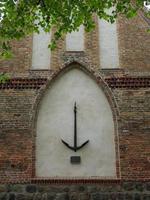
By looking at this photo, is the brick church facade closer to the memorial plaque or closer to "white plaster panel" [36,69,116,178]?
"white plaster panel" [36,69,116,178]

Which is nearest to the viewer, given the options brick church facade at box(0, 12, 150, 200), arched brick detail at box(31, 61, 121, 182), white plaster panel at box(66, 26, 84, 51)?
brick church facade at box(0, 12, 150, 200)

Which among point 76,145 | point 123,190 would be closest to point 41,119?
point 76,145

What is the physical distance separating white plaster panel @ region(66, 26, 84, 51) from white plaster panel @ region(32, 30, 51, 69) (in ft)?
1.66

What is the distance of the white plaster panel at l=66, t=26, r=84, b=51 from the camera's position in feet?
37.2

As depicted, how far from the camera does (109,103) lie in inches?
419

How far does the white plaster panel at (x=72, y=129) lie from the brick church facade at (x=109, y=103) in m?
0.11

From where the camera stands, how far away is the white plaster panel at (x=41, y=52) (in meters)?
11.1

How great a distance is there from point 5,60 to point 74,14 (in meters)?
2.63

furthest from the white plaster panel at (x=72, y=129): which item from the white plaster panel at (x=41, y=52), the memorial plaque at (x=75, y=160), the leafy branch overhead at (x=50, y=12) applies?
the leafy branch overhead at (x=50, y=12)

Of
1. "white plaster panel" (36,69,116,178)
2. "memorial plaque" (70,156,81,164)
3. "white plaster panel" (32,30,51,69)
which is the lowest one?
"memorial plaque" (70,156,81,164)

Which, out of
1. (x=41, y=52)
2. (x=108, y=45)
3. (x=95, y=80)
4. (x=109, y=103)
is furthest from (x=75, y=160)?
(x=108, y=45)

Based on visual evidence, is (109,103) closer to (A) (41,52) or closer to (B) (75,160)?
(B) (75,160)

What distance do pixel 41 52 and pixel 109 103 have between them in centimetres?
217

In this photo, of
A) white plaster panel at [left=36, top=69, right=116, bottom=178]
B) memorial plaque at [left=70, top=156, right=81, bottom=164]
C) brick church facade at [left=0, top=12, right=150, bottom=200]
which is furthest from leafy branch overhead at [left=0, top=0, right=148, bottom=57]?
memorial plaque at [left=70, top=156, right=81, bottom=164]
